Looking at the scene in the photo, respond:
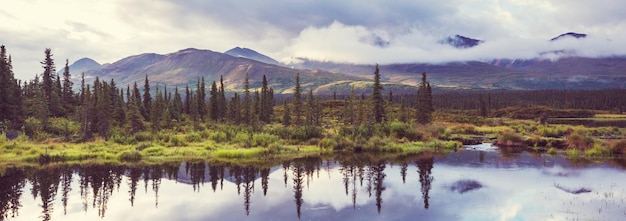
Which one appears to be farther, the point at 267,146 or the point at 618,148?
the point at 267,146

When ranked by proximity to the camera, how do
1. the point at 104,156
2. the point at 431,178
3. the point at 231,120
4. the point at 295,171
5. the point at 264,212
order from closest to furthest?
the point at 264,212 → the point at 431,178 → the point at 295,171 → the point at 104,156 → the point at 231,120

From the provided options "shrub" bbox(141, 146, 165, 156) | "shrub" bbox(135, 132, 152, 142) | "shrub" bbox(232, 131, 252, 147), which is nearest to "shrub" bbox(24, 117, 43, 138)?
"shrub" bbox(135, 132, 152, 142)

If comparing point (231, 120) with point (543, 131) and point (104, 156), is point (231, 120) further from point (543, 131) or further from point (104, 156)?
point (543, 131)

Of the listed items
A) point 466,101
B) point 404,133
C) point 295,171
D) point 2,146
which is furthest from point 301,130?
point 466,101

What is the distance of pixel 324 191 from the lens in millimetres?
27531

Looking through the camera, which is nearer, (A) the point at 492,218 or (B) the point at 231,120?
(A) the point at 492,218

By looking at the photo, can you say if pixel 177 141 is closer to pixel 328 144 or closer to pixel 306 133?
pixel 306 133

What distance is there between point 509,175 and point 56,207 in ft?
96.0

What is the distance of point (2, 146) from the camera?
1626 inches

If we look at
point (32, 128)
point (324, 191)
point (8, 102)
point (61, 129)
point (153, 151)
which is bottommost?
point (324, 191)

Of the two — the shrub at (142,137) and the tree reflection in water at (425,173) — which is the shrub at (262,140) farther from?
the tree reflection in water at (425,173)

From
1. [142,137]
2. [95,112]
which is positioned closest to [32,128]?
[95,112]

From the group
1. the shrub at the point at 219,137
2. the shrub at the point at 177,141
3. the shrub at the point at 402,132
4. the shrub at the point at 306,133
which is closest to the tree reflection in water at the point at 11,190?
the shrub at the point at 177,141

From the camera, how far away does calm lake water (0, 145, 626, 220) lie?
22.1 metres
